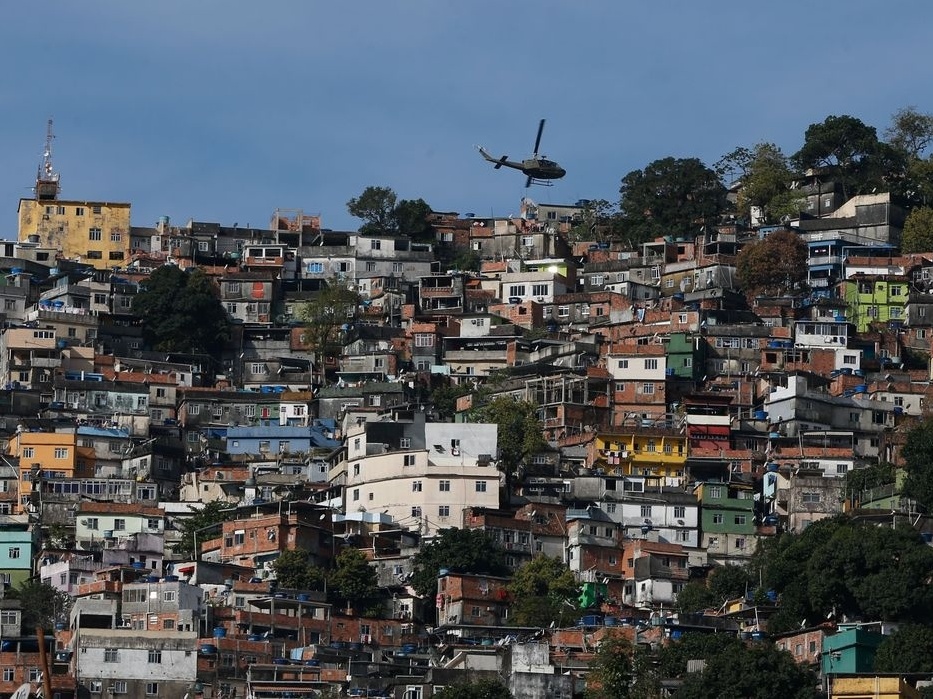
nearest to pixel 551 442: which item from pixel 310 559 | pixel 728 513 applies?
pixel 728 513

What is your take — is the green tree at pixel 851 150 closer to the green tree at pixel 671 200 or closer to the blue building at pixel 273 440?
the green tree at pixel 671 200

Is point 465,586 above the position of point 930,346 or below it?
below

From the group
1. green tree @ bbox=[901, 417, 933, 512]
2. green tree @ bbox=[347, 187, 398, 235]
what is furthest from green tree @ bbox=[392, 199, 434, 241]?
green tree @ bbox=[901, 417, 933, 512]

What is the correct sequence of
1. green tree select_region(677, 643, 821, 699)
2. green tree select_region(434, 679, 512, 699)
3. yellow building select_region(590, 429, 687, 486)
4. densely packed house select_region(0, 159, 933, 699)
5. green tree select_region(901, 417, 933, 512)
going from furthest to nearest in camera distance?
yellow building select_region(590, 429, 687, 486) < green tree select_region(901, 417, 933, 512) < densely packed house select_region(0, 159, 933, 699) < green tree select_region(434, 679, 512, 699) < green tree select_region(677, 643, 821, 699)

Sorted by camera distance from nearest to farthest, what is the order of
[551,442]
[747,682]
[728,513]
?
[747,682], [728,513], [551,442]

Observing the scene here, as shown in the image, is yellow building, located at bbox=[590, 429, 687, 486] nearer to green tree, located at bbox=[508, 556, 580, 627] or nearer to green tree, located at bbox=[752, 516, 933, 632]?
green tree, located at bbox=[508, 556, 580, 627]

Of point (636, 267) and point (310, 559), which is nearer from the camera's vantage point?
point (310, 559)

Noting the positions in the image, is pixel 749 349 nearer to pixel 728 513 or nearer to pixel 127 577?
pixel 728 513

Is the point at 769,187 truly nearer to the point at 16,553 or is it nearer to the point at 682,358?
the point at 682,358
